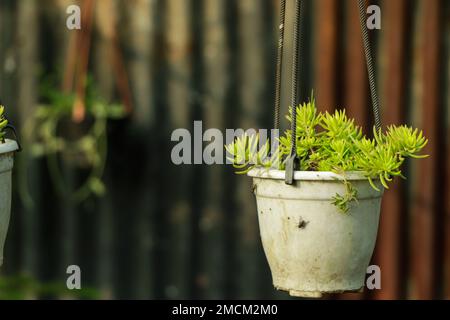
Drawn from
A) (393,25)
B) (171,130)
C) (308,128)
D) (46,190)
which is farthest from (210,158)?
(308,128)

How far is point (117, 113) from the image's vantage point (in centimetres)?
514

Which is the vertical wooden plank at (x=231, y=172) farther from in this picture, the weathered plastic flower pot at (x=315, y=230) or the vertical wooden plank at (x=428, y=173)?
the weathered plastic flower pot at (x=315, y=230)

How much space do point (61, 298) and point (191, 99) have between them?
1327 mm

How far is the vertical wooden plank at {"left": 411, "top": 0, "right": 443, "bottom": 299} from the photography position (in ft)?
16.8

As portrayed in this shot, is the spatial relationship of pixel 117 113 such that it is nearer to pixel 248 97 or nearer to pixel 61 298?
pixel 248 97

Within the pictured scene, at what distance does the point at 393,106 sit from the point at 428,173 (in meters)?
0.42

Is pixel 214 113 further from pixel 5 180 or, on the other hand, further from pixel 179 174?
pixel 5 180

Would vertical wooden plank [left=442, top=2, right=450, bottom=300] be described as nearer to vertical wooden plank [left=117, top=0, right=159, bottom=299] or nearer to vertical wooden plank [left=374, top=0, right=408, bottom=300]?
vertical wooden plank [left=374, top=0, right=408, bottom=300]

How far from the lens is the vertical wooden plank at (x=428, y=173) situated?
5.13 m

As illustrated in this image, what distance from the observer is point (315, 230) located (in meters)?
2.64

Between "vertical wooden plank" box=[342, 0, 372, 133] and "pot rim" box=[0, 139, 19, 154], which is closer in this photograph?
"pot rim" box=[0, 139, 19, 154]

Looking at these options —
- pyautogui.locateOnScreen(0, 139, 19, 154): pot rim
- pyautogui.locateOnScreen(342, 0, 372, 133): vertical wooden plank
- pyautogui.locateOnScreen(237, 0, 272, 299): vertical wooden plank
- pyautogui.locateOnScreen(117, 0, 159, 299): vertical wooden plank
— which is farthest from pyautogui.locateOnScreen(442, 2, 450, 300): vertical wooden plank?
pyautogui.locateOnScreen(0, 139, 19, 154): pot rim

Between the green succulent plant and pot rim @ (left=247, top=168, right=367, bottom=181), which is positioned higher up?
the green succulent plant

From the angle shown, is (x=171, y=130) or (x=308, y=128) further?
(x=171, y=130)
